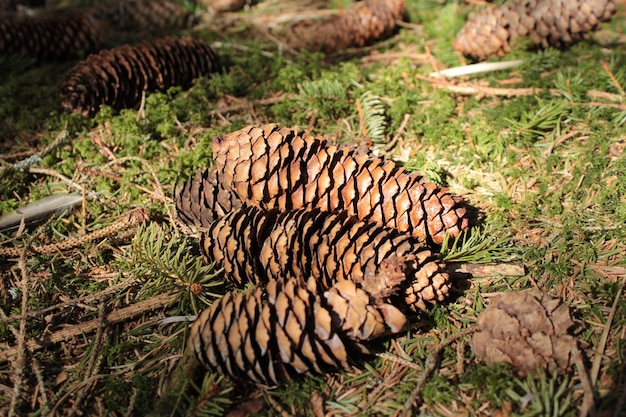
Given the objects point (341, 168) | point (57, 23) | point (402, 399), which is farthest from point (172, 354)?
point (57, 23)

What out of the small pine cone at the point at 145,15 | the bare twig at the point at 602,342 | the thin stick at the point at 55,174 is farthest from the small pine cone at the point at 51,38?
the bare twig at the point at 602,342

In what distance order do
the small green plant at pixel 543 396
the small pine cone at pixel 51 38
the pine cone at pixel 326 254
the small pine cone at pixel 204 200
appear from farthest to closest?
1. the small pine cone at pixel 51 38
2. the small pine cone at pixel 204 200
3. the pine cone at pixel 326 254
4. the small green plant at pixel 543 396

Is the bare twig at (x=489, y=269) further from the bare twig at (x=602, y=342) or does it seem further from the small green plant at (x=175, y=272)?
the small green plant at (x=175, y=272)

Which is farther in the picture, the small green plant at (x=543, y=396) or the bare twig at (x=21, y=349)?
the bare twig at (x=21, y=349)

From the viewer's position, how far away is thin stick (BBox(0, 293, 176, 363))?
1.87m

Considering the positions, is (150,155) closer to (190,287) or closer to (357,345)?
(190,287)

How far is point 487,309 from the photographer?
178cm

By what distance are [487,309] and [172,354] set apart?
116 centimetres

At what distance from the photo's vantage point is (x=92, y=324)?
6.31 feet

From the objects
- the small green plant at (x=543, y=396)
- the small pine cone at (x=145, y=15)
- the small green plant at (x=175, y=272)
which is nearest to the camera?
the small green plant at (x=543, y=396)

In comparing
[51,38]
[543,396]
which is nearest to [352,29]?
[51,38]

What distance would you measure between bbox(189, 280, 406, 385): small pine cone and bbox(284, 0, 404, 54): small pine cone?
2.23 metres

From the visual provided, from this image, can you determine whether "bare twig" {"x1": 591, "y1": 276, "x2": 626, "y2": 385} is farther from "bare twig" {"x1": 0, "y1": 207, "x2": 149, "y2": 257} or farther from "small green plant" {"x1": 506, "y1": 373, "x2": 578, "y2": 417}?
"bare twig" {"x1": 0, "y1": 207, "x2": 149, "y2": 257}

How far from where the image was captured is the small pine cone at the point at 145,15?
399cm
